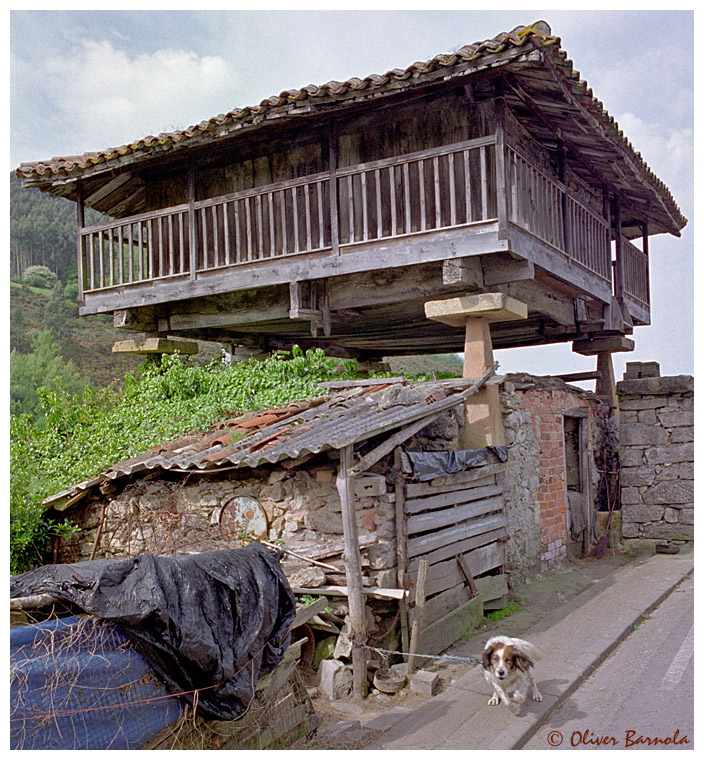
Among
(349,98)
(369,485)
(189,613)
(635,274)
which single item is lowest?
(189,613)

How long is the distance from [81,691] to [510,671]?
9.00ft

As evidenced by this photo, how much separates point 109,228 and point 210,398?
2.96m

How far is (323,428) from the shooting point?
6578 millimetres

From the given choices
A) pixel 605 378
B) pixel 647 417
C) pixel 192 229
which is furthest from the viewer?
pixel 605 378

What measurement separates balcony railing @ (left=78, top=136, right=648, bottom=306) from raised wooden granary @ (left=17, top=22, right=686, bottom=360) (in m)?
0.03

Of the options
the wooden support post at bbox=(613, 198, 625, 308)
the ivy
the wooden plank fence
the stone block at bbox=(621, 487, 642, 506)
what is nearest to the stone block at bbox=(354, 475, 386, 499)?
the wooden plank fence

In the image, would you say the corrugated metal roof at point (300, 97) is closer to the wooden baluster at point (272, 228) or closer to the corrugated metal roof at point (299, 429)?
the wooden baluster at point (272, 228)

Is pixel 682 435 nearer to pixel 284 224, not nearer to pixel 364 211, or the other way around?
pixel 364 211

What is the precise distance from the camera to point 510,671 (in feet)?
14.8

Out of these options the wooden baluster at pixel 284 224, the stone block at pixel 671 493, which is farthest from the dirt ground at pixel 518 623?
the wooden baluster at pixel 284 224

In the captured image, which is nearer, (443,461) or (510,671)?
(510,671)

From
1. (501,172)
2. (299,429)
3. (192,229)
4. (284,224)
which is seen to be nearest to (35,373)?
(192,229)

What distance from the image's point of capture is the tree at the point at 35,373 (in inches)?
939

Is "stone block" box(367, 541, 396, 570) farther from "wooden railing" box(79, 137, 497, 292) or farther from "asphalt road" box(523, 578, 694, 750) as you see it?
"wooden railing" box(79, 137, 497, 292)
